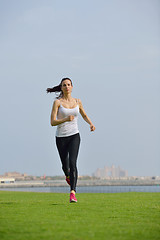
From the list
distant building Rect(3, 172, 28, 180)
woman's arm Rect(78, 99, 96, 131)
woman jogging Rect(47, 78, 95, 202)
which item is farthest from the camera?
distant building Rect(3, 172, 28, 180)

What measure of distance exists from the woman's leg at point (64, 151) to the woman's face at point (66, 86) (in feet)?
3.04

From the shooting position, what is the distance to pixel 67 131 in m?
7.01

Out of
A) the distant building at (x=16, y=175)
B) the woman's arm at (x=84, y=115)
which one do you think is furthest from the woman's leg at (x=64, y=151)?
the distant building at (x=16, y=175)

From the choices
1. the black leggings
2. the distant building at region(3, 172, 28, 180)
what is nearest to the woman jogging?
the black leggings

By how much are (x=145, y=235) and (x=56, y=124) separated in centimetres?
382

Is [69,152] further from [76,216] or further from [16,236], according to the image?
[16,236]

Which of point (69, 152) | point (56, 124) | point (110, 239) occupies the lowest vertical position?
point (110, 239)

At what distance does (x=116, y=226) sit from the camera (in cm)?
395

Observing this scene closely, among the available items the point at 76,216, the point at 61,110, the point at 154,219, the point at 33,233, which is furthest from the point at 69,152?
the point at 33,233

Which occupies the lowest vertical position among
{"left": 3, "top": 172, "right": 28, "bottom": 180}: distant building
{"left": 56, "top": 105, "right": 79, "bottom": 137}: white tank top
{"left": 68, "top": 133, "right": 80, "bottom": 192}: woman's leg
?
{"left": 68, "top": 133, "right": 80, "bottom": 192}: woman's leg

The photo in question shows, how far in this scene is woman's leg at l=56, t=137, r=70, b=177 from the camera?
23.1ft

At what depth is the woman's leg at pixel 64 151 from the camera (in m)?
7.05

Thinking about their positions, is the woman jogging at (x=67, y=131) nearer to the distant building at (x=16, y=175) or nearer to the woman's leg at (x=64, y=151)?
the woman's leg at (x=64, y=151)

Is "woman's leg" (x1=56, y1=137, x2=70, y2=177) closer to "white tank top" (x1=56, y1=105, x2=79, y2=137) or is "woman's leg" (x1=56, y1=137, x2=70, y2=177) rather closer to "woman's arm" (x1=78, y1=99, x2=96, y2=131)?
"white tank top" (x1=56, y1=105, x2=79, y2=137)
